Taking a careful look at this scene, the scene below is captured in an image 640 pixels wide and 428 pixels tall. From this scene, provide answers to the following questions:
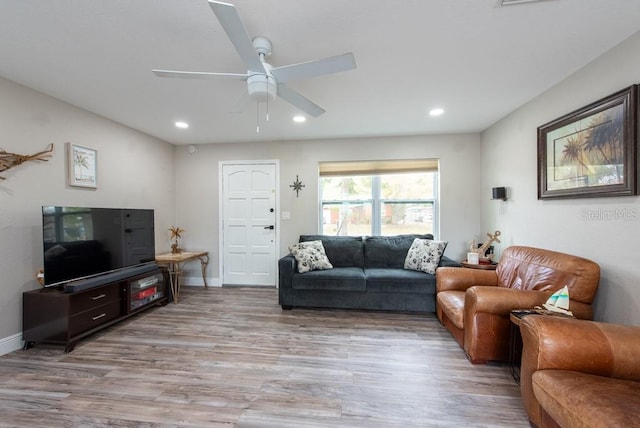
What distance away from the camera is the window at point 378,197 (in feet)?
13.5

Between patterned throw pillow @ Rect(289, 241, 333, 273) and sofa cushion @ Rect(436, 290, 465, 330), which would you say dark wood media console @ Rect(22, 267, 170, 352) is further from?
sofa cushion @ Rect(436, 290, 465, 330)

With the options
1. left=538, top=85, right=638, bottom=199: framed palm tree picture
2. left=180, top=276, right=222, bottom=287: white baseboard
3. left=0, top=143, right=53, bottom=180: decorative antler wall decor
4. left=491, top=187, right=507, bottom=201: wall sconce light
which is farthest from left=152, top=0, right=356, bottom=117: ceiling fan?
left=180, top=276, right=222, bottom=287: white baseboard

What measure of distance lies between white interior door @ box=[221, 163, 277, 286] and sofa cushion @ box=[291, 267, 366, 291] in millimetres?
1166

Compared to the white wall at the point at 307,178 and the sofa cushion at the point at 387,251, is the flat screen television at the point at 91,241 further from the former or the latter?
the sofa cushion at the point at 387,251

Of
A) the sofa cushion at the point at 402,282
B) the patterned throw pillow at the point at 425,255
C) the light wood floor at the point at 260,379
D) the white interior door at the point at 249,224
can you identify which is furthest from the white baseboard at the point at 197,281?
the patterned throw pillow at the point at 425,255

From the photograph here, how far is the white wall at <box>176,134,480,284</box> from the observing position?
397 centimetres

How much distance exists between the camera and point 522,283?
235 centimetres

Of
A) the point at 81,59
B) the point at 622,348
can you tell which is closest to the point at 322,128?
the point at 81,59

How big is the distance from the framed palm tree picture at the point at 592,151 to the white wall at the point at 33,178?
4890 mm

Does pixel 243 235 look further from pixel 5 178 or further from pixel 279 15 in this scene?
pixel 279 15

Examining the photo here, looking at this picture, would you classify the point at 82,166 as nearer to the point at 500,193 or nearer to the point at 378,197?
the point at 378,197

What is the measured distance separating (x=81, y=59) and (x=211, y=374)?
104 inches

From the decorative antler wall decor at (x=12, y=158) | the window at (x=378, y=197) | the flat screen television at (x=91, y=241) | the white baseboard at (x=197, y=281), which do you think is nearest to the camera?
the decorative antler wall decor at (x=12, y=158)

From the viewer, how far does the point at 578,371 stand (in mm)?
1339
